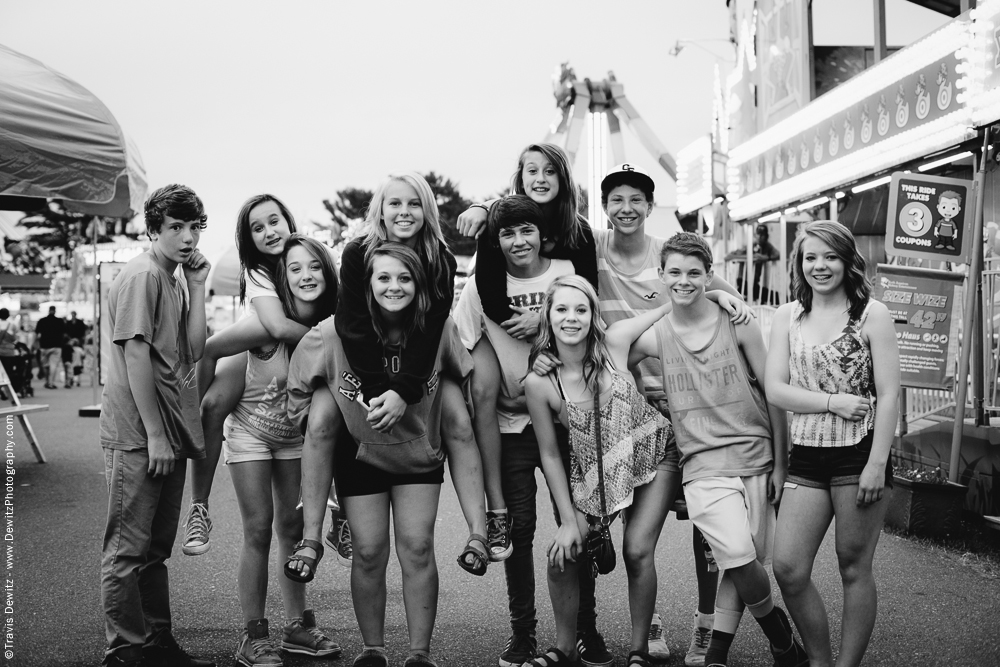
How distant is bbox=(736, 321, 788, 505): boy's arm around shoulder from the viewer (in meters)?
3.50

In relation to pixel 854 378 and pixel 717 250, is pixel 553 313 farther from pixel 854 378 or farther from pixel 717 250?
pixel 717 250

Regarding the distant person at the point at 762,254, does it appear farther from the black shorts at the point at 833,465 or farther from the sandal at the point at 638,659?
the sandal at the point at 638,659

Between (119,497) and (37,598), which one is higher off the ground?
(119,497)

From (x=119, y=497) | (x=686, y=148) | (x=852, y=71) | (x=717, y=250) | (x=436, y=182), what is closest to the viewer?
(x=119, y=497)

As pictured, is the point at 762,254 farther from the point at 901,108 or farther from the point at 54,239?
the point at 54,239

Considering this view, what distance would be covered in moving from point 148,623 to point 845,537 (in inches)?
112

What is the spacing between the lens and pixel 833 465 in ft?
10.6

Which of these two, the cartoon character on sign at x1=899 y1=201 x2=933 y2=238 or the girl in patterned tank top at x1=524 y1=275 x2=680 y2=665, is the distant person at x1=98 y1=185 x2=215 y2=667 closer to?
the girl in patterned tank top at x1=524 y1=275 x2=680 y2=665

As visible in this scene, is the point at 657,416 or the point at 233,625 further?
the point at 233,625

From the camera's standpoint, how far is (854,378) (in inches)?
129

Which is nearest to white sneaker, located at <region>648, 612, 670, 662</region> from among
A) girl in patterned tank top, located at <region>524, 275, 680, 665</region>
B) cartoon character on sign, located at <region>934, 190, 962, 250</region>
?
girl in patterned tank top, located at <region>524, 275, 680, 665</region>

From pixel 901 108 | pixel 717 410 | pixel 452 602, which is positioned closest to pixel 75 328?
pixel 901 108

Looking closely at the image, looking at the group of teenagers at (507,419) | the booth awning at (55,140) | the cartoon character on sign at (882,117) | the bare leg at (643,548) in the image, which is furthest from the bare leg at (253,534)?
the cartoon character on sign at (882,117)

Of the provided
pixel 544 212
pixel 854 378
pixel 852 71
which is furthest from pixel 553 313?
pixel 852 71
